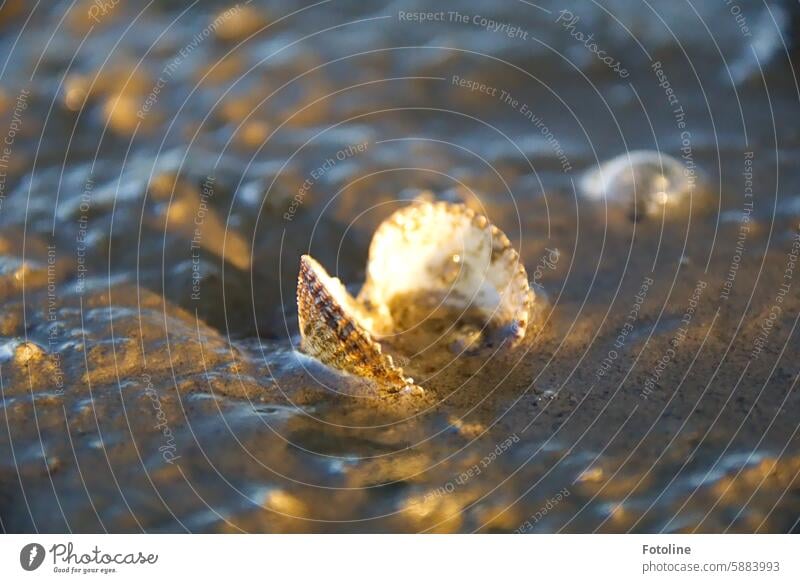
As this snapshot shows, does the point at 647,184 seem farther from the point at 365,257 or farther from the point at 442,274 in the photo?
the point at 365,257

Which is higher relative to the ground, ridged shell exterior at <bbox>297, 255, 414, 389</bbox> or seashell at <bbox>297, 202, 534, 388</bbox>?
seashell at <bbox>297, 202, 534, 388</bbox>

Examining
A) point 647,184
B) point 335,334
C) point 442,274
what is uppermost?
point 647,184

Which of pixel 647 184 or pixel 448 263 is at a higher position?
pixel 647 184

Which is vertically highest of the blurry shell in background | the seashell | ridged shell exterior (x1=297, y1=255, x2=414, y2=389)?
the blurry shell in background

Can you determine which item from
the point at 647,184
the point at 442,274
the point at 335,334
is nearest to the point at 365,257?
the point at 442,274

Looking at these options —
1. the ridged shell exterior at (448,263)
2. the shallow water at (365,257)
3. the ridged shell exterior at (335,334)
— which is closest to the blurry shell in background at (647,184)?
the shallow water at (365,257)

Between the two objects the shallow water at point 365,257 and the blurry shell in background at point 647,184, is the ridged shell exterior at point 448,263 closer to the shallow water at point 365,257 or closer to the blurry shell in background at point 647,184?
the shallow water at point 365,257

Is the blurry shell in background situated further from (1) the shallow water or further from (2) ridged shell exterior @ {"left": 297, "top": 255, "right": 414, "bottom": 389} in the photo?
(2) ridged shell exterior @ {"left": 297, "top": 255, "right": 414, "bottom": 389}

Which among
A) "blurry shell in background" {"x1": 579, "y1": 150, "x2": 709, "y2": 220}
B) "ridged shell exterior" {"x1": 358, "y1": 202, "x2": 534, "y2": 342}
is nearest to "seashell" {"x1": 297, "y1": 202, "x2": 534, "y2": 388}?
"ridged shell exterior" {"x1": 358, "y1": 202, "x2": 534, "y2": 342}
